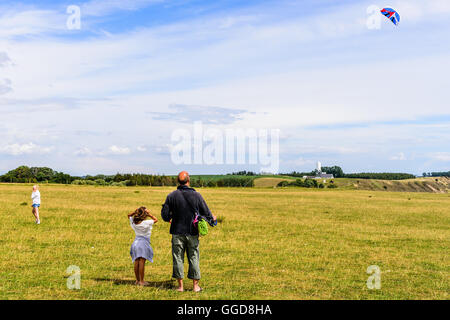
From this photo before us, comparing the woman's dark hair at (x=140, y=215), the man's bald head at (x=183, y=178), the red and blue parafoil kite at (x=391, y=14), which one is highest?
the red and blue parafoil kite at (x=391, y=14)

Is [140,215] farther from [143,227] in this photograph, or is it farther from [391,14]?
[391,14]

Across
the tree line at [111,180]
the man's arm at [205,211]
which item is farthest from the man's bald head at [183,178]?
the tree line at [111,180]

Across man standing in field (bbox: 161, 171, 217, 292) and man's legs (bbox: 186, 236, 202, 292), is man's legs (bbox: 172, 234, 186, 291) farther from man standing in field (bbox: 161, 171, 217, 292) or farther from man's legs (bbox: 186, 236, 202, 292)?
man's legs (bbox: 186, 236, 202, 292)

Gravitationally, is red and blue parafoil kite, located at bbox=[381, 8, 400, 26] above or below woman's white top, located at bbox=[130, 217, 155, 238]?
above

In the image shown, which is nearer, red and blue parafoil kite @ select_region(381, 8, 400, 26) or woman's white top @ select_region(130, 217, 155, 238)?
woman's white top @ select_region(130, 217, 155, 238)

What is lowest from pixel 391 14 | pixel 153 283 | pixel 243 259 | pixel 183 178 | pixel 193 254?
pixel 243 259

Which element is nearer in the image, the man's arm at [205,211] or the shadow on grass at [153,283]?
the man's arm at [205,211]

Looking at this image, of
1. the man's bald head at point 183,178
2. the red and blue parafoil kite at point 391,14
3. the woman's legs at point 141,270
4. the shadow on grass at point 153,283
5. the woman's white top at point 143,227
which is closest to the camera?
the man's bald head at point 183,178

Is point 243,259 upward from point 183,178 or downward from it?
downward

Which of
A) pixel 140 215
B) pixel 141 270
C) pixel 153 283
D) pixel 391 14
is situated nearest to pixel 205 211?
pixel 140 215

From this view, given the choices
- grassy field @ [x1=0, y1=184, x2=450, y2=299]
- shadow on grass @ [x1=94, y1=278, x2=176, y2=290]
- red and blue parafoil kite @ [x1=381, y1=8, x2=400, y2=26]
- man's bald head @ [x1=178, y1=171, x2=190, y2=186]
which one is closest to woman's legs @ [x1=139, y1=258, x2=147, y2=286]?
shadow on grass @ [x1=94, y1=278, x2=176, y2=290]

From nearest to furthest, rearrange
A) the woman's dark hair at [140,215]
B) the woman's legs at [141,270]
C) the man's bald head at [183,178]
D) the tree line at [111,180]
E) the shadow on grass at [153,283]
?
the man's bald head at [183,178], the woman's dark hair at [140,215], the woman's legs at [141,270], the shadow on grass at [153,283], the tree line at [111,180]

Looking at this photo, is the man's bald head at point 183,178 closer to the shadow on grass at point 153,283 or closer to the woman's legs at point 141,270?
the woman's legs at point 141,270
